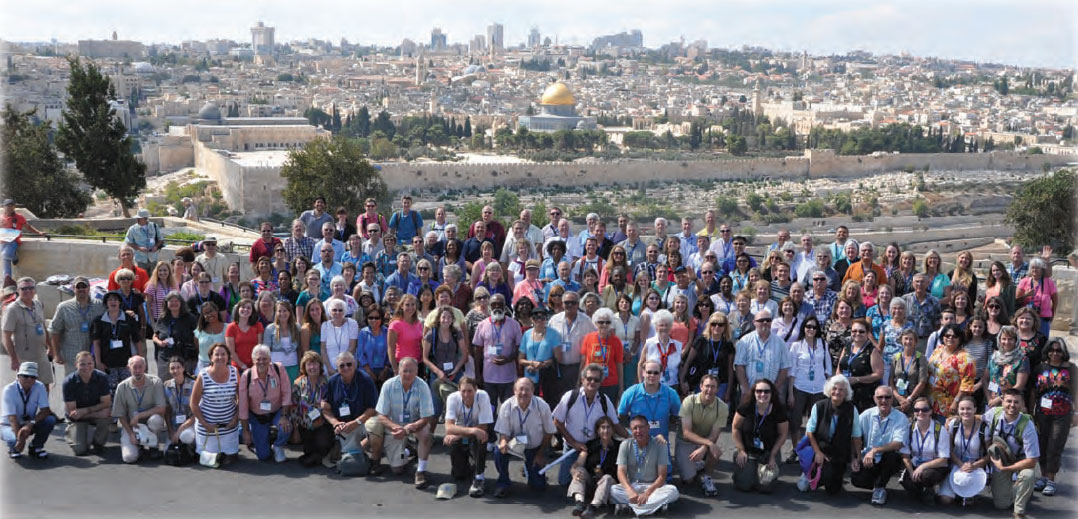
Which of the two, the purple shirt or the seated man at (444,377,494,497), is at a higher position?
the purple shirt

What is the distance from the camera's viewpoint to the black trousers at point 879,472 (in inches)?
166

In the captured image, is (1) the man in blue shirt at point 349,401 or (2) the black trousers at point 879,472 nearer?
(2) the black trousers at point 879,472

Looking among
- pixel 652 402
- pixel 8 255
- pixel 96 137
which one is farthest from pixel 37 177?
pixel 652 402

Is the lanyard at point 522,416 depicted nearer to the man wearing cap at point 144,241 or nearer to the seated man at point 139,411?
the seated man at point 139,411

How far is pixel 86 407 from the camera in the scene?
15.3 feet

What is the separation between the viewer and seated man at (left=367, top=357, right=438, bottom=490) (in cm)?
445

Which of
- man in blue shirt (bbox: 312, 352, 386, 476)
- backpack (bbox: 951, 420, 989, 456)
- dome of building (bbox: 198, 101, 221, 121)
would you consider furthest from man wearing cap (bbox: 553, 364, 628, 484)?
dome of building (bbox: 198, 101, 221, 121)

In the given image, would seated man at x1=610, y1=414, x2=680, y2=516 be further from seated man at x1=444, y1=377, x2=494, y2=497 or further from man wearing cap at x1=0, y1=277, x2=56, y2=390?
man wearing cap at x1=0, y1=277, x2=56, y2=390

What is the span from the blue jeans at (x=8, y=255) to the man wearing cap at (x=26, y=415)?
10.5 ft

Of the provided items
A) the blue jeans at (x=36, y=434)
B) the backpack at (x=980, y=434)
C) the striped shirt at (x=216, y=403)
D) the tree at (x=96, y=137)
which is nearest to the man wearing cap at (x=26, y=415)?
the blue jeans at (x=36, y=434)

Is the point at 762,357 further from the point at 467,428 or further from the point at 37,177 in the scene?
the point at 37,177

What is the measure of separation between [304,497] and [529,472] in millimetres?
909

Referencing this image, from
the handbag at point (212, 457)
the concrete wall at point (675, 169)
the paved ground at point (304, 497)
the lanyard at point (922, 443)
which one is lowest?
the concrete wall at point (675, 169)

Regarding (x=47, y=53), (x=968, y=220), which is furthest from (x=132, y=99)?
(x=968, y=220)
